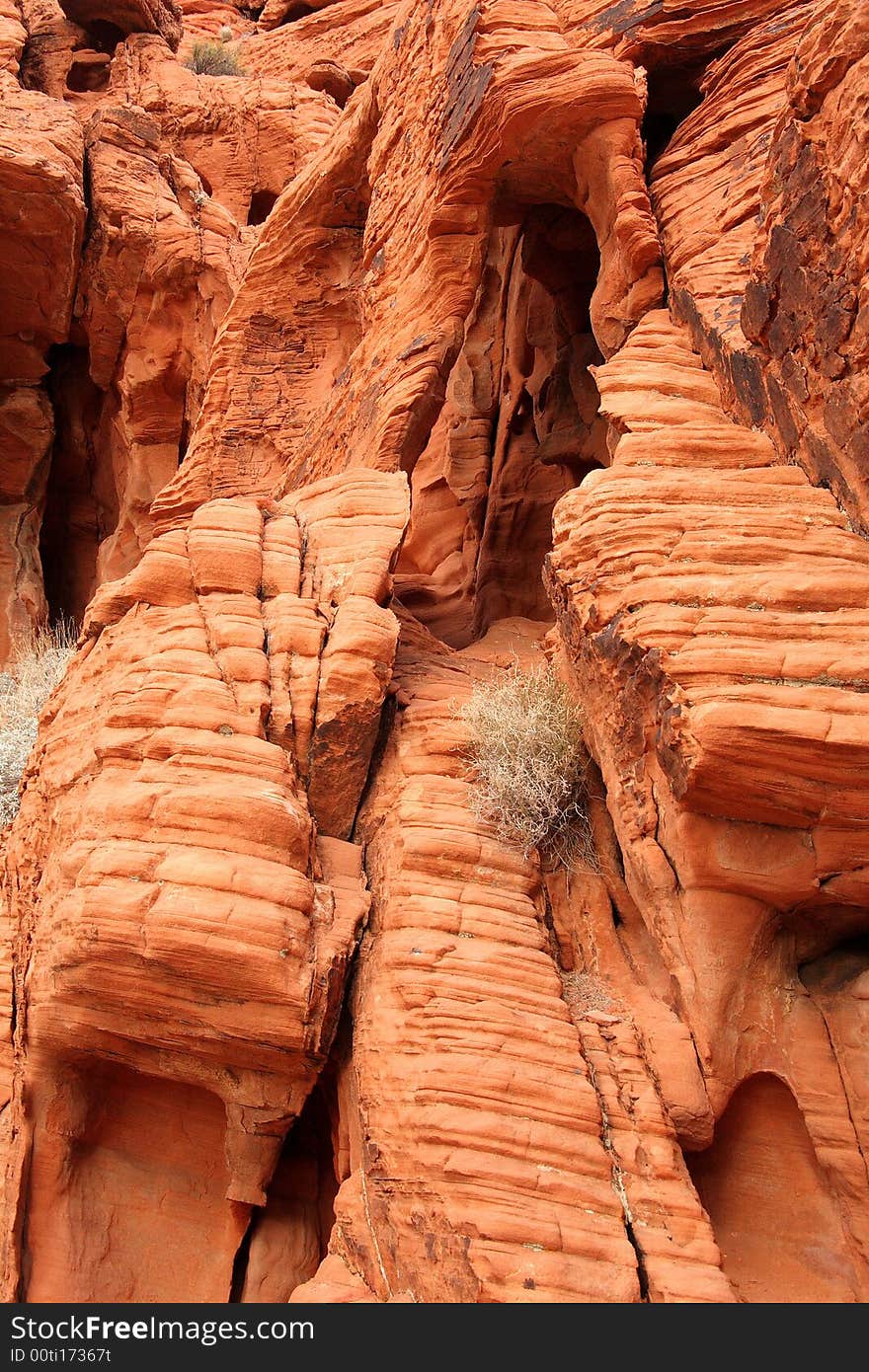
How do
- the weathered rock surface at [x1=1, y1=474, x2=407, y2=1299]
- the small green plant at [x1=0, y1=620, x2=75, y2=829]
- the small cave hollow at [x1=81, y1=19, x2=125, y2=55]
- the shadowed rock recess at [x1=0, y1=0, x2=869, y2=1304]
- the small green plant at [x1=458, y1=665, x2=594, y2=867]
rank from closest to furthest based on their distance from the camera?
the shadowed rock recess at [x1=0, y1=0, x2=869, y2=1304] → the weathered rock surface at [x1=1, y1=474, x2=407, y2=1299] → the small green plant at [x1=458, y1=665, x2=594, y2=867] → the small green plant at [x1=0, y1=620, x2=75, y2=829] → the small cave hollow at [x1=81, y1=19, x2=125, y2=55]

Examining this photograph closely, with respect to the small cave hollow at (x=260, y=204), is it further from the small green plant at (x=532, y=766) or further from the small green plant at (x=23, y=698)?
the small green plant at (x=532, y=766)

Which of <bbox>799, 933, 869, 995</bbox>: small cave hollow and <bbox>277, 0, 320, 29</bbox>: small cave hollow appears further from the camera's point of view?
<bbox>277, 0, 320, 29</bbox>: small cave hollow

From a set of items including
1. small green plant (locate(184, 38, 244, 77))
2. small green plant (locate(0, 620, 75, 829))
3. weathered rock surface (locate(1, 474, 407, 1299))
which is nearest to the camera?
weathered rock surface (locate(1, 474, 407, 1299))

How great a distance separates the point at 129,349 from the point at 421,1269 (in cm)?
1388

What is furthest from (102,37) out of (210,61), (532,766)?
(532,766)

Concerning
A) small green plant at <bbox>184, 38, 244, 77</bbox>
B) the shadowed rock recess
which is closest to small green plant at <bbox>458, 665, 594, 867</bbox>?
the shadowed rock recess

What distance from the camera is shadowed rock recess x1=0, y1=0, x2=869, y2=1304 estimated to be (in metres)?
4.81

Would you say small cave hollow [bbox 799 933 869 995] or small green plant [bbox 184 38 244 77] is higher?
small green plant [bbox 184 38 244 77]

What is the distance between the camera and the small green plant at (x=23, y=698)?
8.49m

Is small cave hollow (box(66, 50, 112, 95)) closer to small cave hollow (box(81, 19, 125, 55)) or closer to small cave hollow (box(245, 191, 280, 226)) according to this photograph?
small cave hollow (box(81, 19, 125, 55))

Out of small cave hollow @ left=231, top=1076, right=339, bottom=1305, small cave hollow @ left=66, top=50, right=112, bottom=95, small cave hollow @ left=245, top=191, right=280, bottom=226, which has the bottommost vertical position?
small cave hollow @ left=231, top=1076, right=339, bottom=1305

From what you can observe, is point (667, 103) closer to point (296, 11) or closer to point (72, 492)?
point (72, 492)

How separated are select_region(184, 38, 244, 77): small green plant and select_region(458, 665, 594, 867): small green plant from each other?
19.4 m

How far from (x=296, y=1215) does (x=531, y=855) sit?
258 cm
